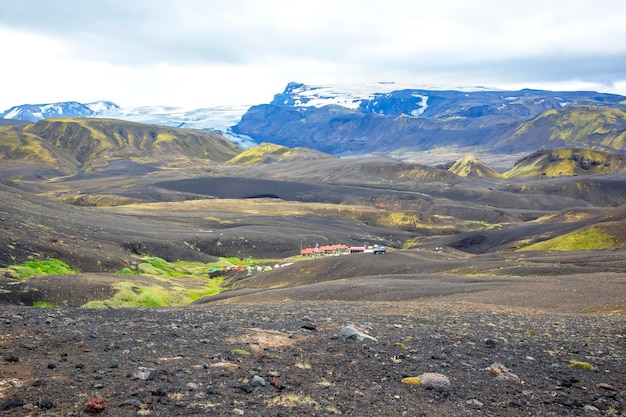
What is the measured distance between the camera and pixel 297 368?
12016 mm

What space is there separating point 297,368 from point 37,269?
131 feet

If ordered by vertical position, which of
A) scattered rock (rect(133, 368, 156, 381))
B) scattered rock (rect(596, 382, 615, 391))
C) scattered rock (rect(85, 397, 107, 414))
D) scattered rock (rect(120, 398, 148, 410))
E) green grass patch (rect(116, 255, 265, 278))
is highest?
scattered rock (rect(85, 397, 107, 414))

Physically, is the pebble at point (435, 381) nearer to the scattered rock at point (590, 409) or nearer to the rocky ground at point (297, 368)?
the rocky ground at point (297, 368)

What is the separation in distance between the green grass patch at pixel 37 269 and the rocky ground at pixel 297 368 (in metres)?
25.9

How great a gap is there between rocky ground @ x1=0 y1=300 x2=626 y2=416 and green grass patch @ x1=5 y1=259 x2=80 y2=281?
25.9m

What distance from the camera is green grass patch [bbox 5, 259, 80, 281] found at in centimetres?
4076

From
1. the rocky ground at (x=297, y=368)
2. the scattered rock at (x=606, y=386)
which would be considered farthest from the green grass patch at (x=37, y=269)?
the scattered rock at (x=606, y=386)

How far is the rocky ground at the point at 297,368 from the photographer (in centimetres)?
979

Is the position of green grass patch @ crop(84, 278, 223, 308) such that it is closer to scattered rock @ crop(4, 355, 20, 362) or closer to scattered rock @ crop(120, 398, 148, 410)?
scattered rock @ crop(4, 355, 20, 362)

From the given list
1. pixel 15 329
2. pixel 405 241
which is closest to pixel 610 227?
pixel 405 241

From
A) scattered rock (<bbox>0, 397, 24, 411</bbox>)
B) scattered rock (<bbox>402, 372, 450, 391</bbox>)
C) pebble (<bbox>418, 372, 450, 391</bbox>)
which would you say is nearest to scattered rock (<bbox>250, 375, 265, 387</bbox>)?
scattered rock (<bbox>402, 372, 450, 391</bbox>)

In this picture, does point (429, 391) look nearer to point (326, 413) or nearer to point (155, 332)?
point (326, 413)

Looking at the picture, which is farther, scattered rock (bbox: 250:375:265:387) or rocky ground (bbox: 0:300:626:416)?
scattered rock (bbox: 250:375:265:387)

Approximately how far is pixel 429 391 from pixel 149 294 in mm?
32875
